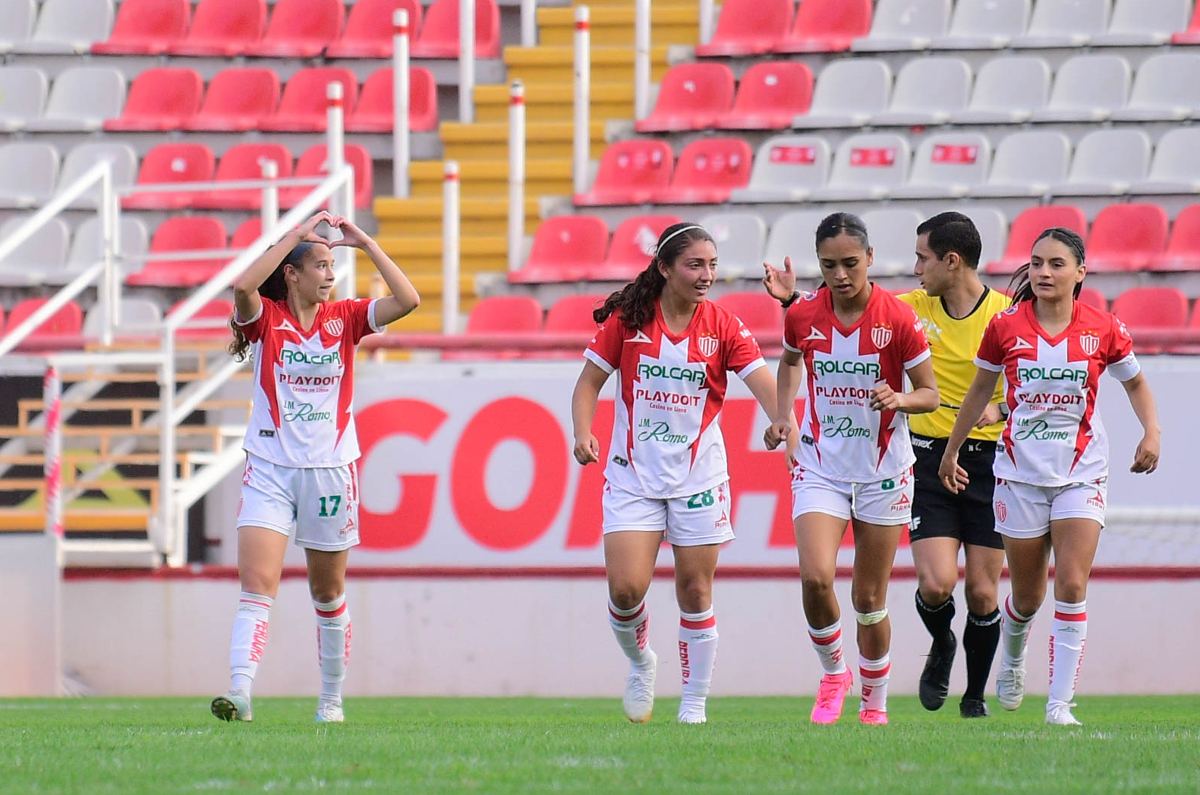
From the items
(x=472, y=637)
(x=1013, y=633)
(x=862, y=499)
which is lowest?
(x=472, y=637)

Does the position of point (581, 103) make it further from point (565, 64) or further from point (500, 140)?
point (565, 64)

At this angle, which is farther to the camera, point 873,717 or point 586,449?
point 873,717

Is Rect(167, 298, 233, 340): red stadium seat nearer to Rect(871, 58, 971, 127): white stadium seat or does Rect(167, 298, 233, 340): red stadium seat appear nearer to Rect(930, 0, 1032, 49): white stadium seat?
Rect(871, 58, 971, 127): white stadium seat

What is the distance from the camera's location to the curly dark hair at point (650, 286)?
801cm

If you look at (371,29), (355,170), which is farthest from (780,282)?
(371,29)

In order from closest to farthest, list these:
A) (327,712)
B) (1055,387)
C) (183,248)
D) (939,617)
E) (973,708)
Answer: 1. (1055,387)
2. (327,712)
3. (939,617)
4. (973,708)
5. (183,248)

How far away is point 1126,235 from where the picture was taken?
15.2m

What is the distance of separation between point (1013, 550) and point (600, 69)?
447 inches

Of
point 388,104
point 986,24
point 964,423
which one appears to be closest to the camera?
point 964,423

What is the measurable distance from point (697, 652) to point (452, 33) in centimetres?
1215

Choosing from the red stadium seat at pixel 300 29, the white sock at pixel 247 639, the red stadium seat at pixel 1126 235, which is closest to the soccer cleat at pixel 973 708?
the white sock at pixel 247 639

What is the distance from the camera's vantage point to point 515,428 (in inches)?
505

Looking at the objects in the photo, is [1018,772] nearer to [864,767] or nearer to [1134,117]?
[864,767]

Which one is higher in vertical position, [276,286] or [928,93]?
[928,93]
